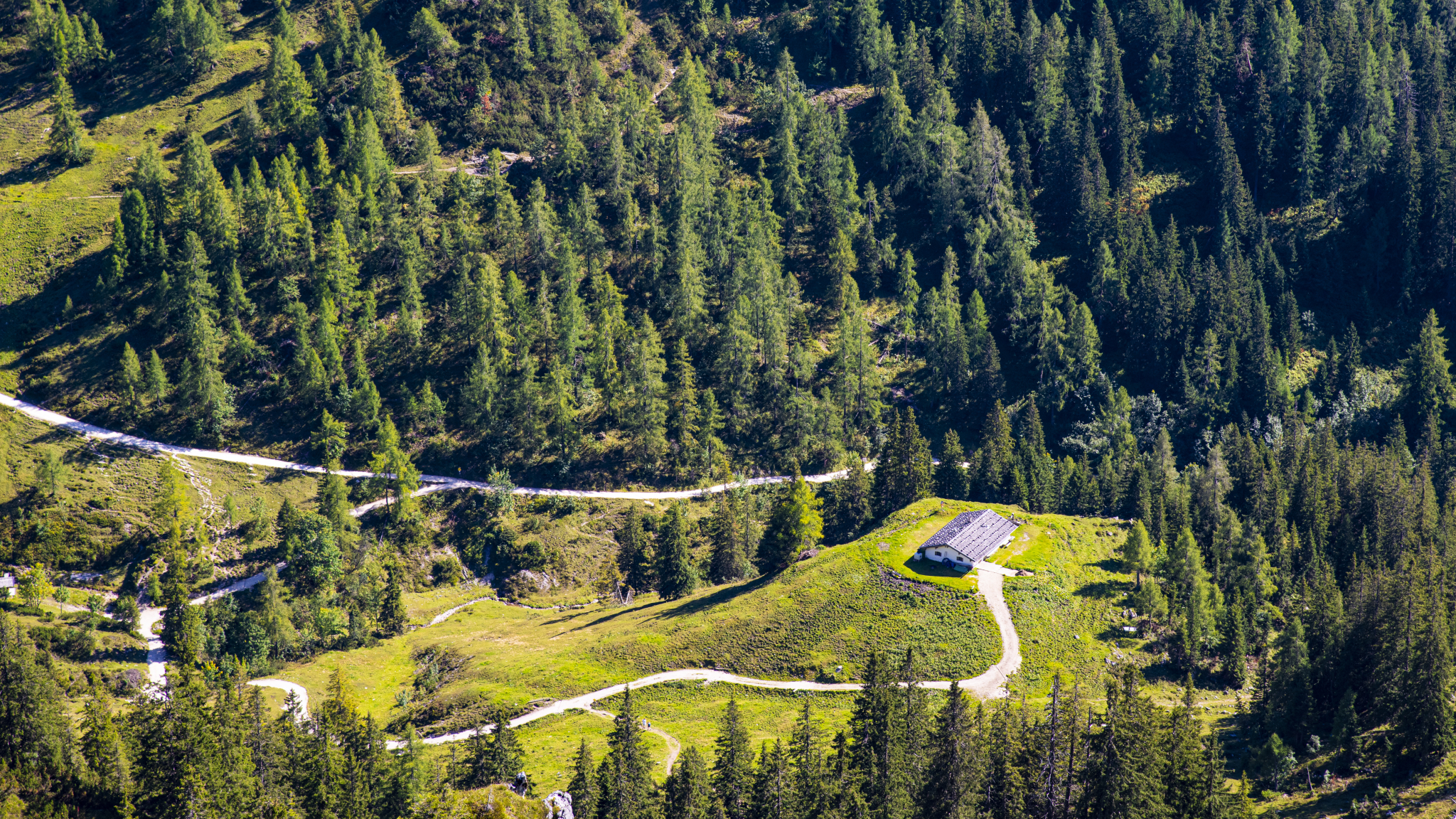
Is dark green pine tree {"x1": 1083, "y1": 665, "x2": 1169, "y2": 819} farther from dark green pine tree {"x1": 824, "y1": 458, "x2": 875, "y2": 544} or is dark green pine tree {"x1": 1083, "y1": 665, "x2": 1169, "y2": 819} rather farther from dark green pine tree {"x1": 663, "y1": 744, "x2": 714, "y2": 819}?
dark green pine tree {"x1": 824, "y1": 458, "x2": 875, "y2": 544}

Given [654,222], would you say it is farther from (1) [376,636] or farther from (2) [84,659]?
(2) [84,659]

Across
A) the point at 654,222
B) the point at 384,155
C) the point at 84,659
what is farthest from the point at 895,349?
the point at 84,659

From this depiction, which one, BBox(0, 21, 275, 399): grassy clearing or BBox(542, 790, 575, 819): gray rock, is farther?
BBox(0, 21, 275, 399): grassy clearing

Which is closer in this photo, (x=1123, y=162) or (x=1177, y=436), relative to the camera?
(x=1177, y=436)

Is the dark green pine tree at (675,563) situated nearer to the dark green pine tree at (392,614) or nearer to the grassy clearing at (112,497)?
the dark green pine tree at (392,614)

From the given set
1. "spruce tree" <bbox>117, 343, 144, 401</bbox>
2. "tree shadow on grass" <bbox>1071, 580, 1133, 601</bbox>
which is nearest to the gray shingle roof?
"tree shadow on grass" <bbox>1071, 580, 1133, 601</bbox>

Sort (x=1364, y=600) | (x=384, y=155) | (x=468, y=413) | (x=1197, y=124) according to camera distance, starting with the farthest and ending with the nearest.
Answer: (x=1197, y=124) < (x=384, y=155) < (x=468, y=413) < (x=1364, y=600)

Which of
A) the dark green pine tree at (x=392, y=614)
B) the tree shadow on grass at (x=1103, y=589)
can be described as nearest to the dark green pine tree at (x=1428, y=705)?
the tree shadow on grass at (x=1103, y=589)
